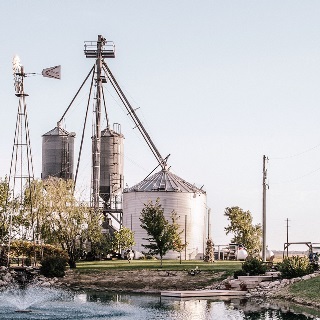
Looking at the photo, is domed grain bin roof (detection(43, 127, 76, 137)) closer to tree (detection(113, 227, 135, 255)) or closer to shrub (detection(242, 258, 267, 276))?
tree (detection(113, 227, 135, 255))

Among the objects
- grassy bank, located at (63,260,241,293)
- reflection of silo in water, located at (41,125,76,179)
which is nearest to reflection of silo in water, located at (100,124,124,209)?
reflection of silo in water, located at (41,125,76,179)

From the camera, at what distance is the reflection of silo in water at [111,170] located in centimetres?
10156

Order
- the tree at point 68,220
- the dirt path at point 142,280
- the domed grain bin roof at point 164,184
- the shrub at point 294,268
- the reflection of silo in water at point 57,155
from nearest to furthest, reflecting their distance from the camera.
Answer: the shrub at point 294,268 → the dirt path at point 142,280 → the tree at point 68,220 → the domed grain bin roof at point 164,184 → the reflection of silo in water at point 57,155

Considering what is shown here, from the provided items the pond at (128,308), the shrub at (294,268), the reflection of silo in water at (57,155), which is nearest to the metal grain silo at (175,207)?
the reflection of silo in water at (57,155)

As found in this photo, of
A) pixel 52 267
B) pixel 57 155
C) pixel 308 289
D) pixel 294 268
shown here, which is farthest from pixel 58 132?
pixel 308 289

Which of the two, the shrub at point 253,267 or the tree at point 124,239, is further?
the tree at point 124,239

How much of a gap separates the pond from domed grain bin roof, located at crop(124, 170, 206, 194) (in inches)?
1509

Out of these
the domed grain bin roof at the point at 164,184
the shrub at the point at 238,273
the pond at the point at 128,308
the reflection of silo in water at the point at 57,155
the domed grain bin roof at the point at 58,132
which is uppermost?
the domed grain bin roof at the point at 58,132

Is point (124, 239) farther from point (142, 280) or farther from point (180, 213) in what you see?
point (142, 280)

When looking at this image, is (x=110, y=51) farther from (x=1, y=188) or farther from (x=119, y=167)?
(x=1, y=188)

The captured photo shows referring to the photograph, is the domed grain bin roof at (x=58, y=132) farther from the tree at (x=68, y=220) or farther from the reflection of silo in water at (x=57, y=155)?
the tree at (x=68, y=220)

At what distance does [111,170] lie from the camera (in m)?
102

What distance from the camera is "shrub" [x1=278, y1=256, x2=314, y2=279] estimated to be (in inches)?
2258

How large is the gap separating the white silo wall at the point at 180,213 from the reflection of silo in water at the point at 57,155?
1126cm
